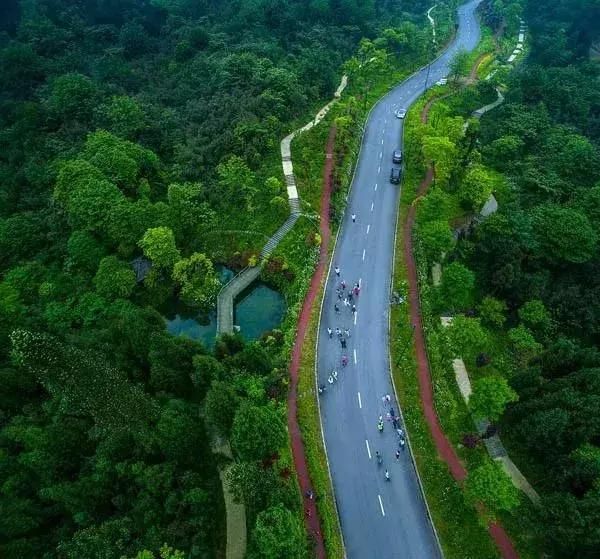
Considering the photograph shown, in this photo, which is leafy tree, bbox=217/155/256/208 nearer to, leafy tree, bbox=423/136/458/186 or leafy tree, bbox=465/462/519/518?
leafy tree, bbox=423/136/458/186

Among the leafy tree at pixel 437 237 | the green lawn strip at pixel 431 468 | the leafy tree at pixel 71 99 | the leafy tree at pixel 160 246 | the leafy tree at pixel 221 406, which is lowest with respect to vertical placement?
the green lawn strip at pixel 431 468

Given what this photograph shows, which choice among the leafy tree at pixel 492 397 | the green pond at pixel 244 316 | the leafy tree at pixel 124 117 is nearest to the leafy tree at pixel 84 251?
the green pond at pixel 244 316

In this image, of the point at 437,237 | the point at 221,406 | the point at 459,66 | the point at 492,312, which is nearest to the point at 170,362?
the point at 221,406

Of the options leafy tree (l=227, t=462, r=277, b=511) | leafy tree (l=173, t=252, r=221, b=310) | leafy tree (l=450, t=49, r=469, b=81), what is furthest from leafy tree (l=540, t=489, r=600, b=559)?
leafy tree (l=450, t=49, r=469, b=81)

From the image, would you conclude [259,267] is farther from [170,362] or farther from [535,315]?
[535,315]

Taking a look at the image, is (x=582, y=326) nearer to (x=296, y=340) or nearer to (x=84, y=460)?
(x=296, y=340)

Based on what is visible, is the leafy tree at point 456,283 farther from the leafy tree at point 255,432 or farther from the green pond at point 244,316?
the leafy tree at point 255,432
